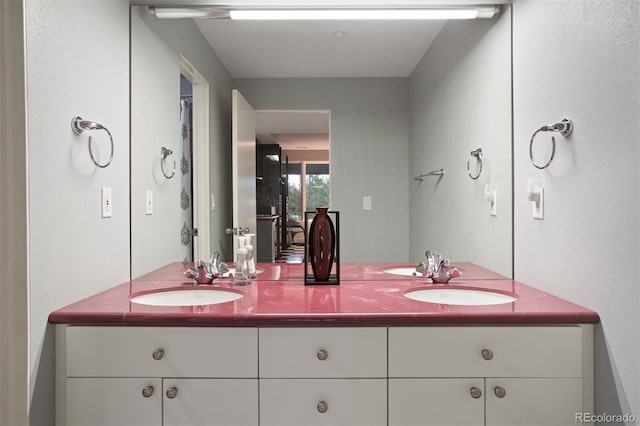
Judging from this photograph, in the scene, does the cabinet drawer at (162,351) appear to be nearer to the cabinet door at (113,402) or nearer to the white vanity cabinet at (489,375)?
the cabinet door at (113,402)

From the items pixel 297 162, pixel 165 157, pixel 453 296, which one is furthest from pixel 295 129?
pixel 453 296

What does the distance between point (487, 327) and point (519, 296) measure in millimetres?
333

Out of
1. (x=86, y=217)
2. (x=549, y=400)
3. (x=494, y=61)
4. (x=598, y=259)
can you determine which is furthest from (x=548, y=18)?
(x=86, y=217)

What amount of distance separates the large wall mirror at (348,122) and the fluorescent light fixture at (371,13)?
0.09ft

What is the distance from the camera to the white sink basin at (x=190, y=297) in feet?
5.58

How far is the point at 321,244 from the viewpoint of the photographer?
174 centimetres

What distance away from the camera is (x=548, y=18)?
1.50 meters

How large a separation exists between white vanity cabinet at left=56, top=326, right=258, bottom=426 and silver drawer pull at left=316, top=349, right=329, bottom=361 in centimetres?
19

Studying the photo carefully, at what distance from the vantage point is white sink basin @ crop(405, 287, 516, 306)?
1.68 meters

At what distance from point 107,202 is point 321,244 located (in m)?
0.86

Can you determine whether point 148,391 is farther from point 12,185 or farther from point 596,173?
point 596,173

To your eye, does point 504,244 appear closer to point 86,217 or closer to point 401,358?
point 401,358

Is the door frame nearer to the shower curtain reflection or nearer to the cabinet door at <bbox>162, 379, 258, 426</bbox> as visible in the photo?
the shower curtain reflection

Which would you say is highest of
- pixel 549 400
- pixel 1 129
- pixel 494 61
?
pixel 494 61
